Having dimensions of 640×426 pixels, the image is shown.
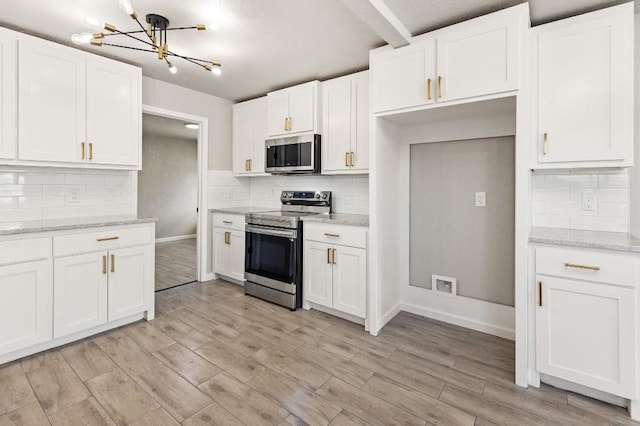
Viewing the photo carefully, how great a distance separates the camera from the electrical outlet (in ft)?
7.47

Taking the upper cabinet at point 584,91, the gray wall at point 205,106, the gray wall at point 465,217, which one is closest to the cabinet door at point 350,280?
the gray wall at point 465,217

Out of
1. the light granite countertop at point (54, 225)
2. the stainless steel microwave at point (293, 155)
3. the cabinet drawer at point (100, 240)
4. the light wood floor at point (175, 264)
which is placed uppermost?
the stainless steel microwave at point (293, 155)

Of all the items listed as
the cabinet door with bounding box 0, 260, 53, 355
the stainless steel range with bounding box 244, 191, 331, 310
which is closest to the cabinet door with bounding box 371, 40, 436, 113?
the stainless steel range with bounding box 244, 191, 331, 310

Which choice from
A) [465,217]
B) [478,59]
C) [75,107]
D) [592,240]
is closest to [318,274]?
[465,217]

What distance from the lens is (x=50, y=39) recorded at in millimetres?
2709

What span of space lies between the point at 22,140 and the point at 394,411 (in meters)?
3.28

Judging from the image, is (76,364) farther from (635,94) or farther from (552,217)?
(635,94)

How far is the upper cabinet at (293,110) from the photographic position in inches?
134

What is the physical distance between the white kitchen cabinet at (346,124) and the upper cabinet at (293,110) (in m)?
0.12

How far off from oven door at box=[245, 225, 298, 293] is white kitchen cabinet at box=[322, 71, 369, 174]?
872 millimetres

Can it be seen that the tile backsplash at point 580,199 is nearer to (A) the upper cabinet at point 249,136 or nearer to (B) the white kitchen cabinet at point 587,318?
(B) the white kitchen cabinet at point 587,318

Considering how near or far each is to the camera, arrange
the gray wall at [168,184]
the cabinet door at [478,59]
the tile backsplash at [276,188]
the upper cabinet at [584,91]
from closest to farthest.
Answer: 1. the upper cabinet at [584,91]
2. the cabinet door at [478,59]
3. the tile backsplash at [276,188]
4. the gray wall at [168,184]

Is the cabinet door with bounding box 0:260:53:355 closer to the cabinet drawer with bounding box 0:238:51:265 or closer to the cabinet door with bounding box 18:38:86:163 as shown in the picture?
A: the cabinet drawer with bounding box 0:238:51:265

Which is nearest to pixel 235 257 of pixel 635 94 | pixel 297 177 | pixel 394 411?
pixel 297 177
